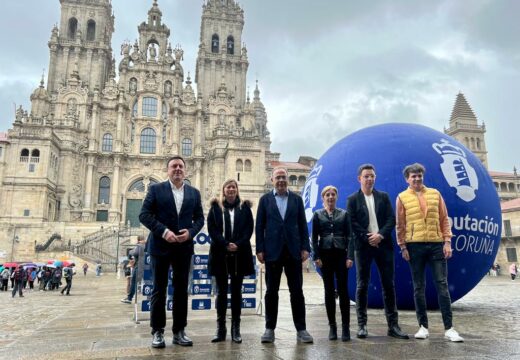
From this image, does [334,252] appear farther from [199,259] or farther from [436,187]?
[199,259]

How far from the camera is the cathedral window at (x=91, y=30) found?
5225 cm

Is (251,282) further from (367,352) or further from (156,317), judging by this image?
(367,352)

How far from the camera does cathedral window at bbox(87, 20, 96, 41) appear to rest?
5225cm

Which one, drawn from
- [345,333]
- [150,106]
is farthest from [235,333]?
[150,106]

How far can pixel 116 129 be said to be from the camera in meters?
47.6

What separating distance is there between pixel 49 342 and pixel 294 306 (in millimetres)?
3123

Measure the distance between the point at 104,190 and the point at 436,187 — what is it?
44827mm

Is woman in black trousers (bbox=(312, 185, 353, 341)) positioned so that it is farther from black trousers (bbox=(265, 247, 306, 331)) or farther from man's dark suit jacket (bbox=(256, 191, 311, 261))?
black trousers (bbox=(265, 247, 306, 331))

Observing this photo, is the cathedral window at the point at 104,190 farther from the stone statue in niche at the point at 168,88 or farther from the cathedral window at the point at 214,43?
the cathedral window at the point at 214,43

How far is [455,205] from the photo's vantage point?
23.5 ft

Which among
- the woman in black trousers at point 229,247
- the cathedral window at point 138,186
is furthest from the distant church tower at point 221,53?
the woman in black trousers at point 229,247

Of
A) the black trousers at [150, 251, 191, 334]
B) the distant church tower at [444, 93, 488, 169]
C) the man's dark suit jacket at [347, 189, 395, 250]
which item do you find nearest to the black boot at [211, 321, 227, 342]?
the black trousers at [150, 251, 191, 334]

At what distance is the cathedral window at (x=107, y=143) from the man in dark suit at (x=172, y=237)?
45401 millimetres

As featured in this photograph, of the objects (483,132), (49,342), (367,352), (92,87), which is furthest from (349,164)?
(483,132)
